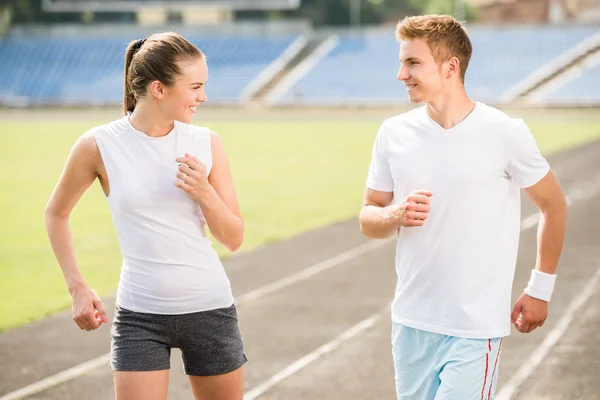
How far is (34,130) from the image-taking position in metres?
39.2

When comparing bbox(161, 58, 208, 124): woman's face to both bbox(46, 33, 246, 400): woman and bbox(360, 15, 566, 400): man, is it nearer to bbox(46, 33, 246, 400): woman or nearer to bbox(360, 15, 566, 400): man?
bbox(46, 33, 246, 400): woman

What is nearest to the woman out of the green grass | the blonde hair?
the blonde hair

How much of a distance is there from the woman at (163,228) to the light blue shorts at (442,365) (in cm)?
66

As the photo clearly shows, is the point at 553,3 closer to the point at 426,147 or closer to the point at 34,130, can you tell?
the point at 34,130

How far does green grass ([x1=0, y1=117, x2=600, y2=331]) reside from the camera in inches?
433

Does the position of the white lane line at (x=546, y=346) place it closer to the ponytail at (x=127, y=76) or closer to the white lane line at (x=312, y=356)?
the white lane line at (x=312, y=356)

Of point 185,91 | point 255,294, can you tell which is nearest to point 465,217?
point 185,91

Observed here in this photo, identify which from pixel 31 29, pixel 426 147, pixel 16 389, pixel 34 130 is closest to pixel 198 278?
pixel 426 147

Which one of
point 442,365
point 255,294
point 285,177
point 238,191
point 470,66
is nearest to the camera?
point 442,365

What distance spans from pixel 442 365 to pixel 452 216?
0.58 metres

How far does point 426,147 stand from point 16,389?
4.01 metres

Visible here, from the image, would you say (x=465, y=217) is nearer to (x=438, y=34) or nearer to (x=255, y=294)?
(x=438, y=34)

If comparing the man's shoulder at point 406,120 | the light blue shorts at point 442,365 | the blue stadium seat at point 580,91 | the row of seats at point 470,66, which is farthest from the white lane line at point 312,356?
the row of seats at point 470,66

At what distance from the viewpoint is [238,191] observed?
63.5 ft
